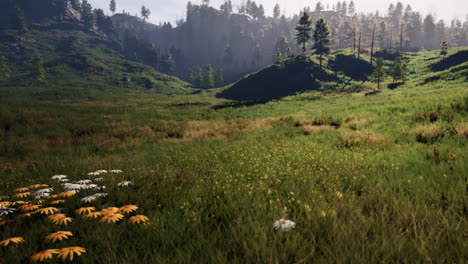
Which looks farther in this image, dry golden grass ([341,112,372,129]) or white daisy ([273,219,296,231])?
dry golden grass ([341,112,372,129])

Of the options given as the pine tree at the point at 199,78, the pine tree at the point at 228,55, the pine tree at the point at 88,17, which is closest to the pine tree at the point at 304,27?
the pine tree at the point at 199,78

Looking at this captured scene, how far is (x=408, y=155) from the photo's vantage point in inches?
185

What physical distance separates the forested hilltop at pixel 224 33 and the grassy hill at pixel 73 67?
646 centimetres

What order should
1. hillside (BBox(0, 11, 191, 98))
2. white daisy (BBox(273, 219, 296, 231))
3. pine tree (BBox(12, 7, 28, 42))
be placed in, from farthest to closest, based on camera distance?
1. pine tree (BBox(12, 7, 28, 42))
2. hillside (BBox(0, 11, 191, 98))
3. white daisy (BBox(273, 219, 296, 231))

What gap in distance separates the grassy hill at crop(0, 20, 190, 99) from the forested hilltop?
6.46 metres

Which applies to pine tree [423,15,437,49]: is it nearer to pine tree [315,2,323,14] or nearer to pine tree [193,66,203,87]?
pine tree [315,2,323,14]

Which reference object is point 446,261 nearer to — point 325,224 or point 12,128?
point 325,224

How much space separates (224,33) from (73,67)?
379ft

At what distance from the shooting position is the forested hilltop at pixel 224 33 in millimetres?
118500

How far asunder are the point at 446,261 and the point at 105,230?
117 inches

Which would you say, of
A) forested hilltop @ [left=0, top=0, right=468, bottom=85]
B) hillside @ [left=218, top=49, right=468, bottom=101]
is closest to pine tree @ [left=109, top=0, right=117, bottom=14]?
forested hilltop @ [left=0, top=0, right=468, bottom=85]

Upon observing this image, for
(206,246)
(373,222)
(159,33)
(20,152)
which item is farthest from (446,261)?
(159,33)

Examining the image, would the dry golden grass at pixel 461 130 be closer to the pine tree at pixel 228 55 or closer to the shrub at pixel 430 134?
the shrub at pixel 430 134

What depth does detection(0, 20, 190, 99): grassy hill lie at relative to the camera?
56741 mm
